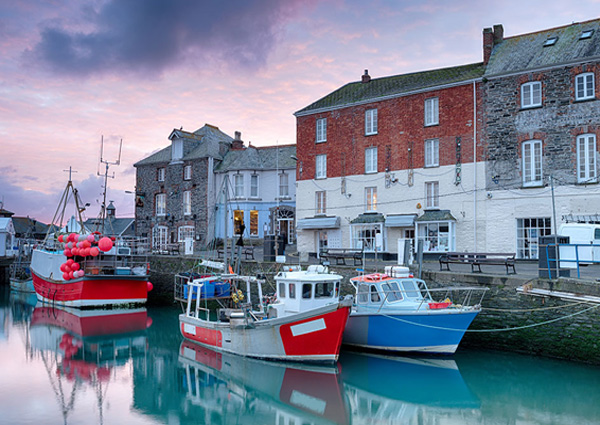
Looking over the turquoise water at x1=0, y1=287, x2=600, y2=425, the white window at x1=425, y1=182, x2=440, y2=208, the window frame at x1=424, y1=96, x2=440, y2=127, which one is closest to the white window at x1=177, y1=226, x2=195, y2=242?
the white window at x1=425, y1=182, x2=440, y2=208

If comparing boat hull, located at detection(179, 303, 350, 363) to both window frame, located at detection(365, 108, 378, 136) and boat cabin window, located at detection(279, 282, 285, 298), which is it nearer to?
boat cabin window, located at detection(279, 282, 285, 298)

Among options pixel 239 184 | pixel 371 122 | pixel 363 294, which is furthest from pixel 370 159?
pixel 363 294

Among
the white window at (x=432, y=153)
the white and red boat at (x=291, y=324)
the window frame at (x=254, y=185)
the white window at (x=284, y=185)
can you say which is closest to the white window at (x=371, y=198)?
the white window at (x=432, y=153)

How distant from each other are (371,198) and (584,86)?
1169 centimetres

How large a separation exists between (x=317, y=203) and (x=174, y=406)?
67.1 feet

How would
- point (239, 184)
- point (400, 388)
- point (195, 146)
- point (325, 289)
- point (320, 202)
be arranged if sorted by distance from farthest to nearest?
point (195, 146)
point (239, 184)
point (320, 202)
point (325, 289)
point (400, 388)

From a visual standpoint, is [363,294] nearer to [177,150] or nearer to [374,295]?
[374,295]

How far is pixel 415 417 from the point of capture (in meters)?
11.7

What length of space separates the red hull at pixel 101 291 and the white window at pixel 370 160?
13605 millimetres

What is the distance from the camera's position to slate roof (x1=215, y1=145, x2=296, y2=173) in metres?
39.5

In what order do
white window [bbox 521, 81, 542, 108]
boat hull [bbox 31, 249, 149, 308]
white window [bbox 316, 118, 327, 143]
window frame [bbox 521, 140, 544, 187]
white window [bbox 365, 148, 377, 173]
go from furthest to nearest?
white window [bbox 316, 118, 327, 143], white window [bbox 365, 148, 377, 173], boat hull [bbox 31, 249, 149, 308], white window [bbox 521, 81, 542, 108], window frame [bbox 521, 140, 544, 187]

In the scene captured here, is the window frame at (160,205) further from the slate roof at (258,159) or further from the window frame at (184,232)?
the slate roof at (258,159)

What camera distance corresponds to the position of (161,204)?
43000mm

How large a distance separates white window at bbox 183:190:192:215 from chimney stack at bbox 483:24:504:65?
2369 cm
